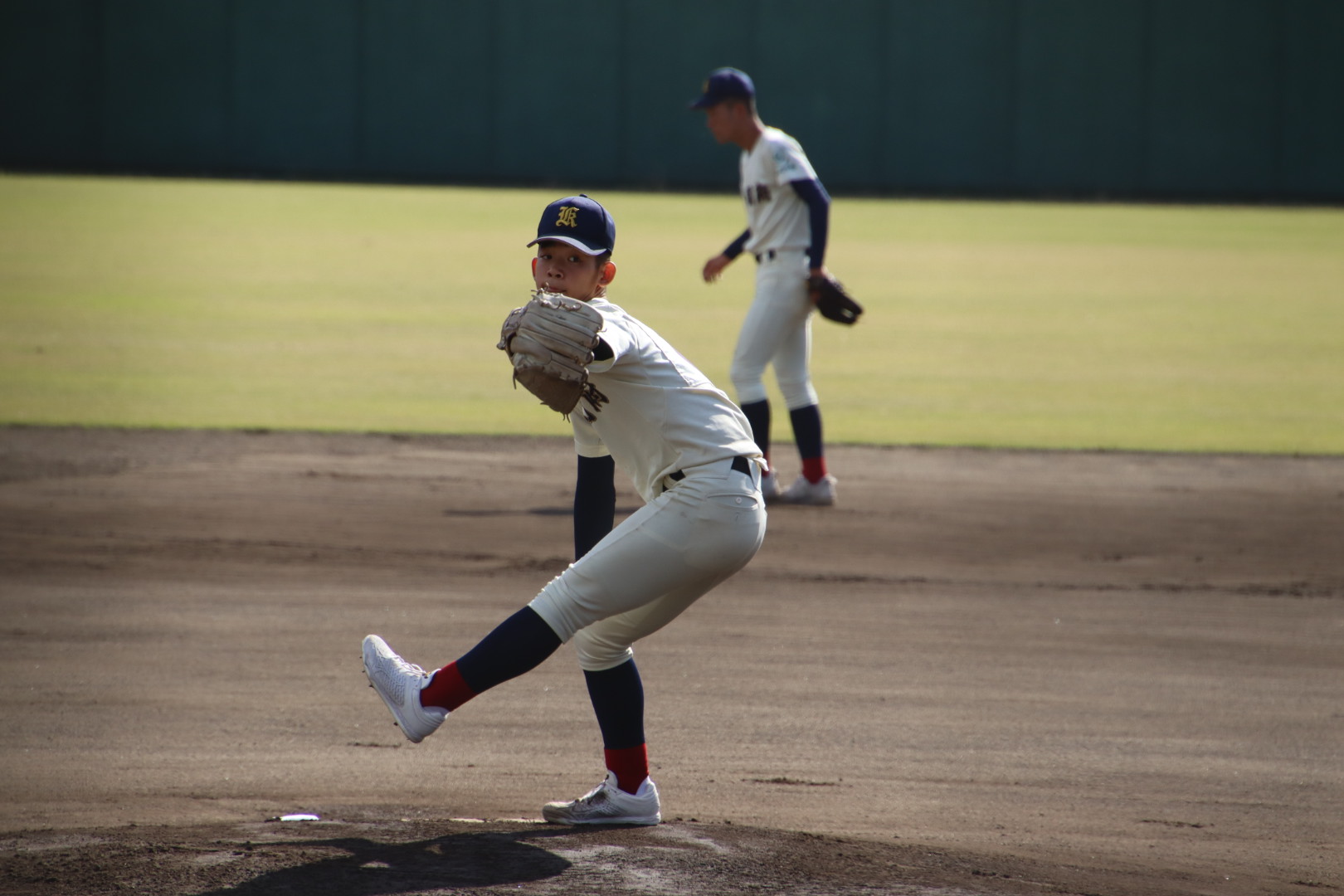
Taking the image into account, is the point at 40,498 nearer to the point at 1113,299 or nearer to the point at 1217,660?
the point at 1217,660

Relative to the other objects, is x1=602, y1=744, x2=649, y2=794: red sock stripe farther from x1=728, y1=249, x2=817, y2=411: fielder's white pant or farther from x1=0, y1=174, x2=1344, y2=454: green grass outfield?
x1=0, y1=174, x2=1344, y2=454: green grass outfield

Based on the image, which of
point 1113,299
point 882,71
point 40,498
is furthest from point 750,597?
point 882,71

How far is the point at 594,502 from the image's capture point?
405cm

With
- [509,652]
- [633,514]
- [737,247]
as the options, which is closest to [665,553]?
[633,514]

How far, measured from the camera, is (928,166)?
39750 mm

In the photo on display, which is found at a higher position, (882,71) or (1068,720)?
(882,71)

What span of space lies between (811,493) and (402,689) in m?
5.45

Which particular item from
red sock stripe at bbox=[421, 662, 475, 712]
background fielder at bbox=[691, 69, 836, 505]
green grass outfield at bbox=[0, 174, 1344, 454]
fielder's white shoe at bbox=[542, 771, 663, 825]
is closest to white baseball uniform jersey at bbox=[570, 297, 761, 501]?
red sock stripe at bbox=[421, 662, 475, 712]

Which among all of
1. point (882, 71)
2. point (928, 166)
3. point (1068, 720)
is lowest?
point (1068, 720)

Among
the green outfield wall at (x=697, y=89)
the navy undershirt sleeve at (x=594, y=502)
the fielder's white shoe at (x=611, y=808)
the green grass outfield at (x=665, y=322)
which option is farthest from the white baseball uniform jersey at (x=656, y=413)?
the green outfield wall at (x=697, y=89)

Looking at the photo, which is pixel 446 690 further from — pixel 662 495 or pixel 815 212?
pixel 815 212

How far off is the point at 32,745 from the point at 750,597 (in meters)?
3.28

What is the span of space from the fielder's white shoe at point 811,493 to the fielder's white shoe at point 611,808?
5.04 m

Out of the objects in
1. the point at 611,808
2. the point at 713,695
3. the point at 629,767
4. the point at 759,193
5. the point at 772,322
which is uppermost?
the point at 759,193
